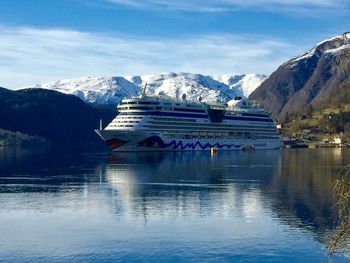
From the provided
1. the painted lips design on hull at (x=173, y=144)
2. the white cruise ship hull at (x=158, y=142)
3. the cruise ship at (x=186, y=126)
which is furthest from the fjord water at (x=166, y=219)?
the painted lips design on hull at (x=173, y=144)

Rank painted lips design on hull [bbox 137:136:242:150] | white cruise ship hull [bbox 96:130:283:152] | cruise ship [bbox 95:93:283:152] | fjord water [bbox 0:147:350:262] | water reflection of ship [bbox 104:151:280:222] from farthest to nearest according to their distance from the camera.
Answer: painted lips design on hull [bbox 137:136:242:150]
cruise ship [bbox 95:93:283:152]
white cruise ship hull [bbox 96:130:283:152]
water reflection of ship [bbox 104:151:280:222]
fjord water [bbox 0:147:350:262]

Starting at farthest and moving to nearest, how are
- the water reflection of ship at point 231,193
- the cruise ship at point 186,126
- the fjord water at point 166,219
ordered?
the cruise ship at point 186,126
the water reflection of ship at point 231,193
the fjord water at point 166,219

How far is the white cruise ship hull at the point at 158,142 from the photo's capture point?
140 m

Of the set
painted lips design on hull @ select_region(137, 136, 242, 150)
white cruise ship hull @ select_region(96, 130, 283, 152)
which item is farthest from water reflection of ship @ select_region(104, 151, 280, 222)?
painted lips design on hull @ select_region(137, 136, 242, 150)

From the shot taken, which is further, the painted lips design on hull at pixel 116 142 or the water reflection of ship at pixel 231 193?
the painted lips design on hull at pixel 116 142

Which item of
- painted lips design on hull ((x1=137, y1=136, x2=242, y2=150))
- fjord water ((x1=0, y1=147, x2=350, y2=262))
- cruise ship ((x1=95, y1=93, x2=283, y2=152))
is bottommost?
fjord water ((x1=0, y1=147, x2=350, y2=262))

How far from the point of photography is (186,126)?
157m

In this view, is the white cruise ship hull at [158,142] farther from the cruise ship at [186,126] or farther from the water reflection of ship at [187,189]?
the water reflection of ship at [187,189]

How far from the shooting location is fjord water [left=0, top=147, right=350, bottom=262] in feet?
106

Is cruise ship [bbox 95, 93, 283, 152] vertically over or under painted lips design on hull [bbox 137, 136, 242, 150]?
over

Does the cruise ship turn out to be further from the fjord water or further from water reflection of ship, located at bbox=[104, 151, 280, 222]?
the fjord water

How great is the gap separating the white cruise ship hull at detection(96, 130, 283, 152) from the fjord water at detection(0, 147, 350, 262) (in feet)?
217

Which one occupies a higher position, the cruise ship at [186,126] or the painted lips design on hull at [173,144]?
the cruise ship at [186,126]

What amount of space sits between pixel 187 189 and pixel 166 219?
18963 mm
